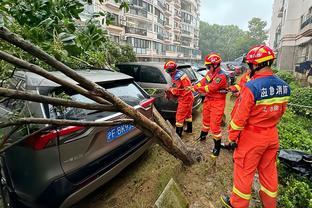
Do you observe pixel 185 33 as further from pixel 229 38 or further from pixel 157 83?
pixel 157 83

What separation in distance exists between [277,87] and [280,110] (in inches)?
11.1

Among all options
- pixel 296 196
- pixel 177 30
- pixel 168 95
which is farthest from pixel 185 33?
pixel 296 196

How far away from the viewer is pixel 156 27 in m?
31.6

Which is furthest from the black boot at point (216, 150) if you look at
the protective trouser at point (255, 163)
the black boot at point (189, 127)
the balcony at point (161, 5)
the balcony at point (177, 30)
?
the balcony at point (177, 30)

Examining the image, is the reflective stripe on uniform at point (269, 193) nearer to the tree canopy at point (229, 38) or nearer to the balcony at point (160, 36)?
the balcony at point (160, 36)

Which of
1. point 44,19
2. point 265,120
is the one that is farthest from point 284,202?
point 44,19

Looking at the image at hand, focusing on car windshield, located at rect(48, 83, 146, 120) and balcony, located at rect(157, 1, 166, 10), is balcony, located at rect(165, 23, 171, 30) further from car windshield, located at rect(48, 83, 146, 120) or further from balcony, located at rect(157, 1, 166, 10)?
car windshield, located at rect(48, 83, 146, 120)

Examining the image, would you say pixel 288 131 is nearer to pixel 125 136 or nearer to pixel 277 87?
pixel 277 87

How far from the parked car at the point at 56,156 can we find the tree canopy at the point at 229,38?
2199 inches

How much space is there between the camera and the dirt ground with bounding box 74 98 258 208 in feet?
8.89

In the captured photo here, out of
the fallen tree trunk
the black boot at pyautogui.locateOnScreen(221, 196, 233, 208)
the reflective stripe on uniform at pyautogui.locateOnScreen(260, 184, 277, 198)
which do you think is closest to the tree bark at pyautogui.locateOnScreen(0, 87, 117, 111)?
the fallen tree trunk

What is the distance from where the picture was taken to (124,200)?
8.98 ft

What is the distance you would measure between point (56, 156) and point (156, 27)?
32.1m

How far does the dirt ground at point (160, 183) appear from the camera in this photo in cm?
271
